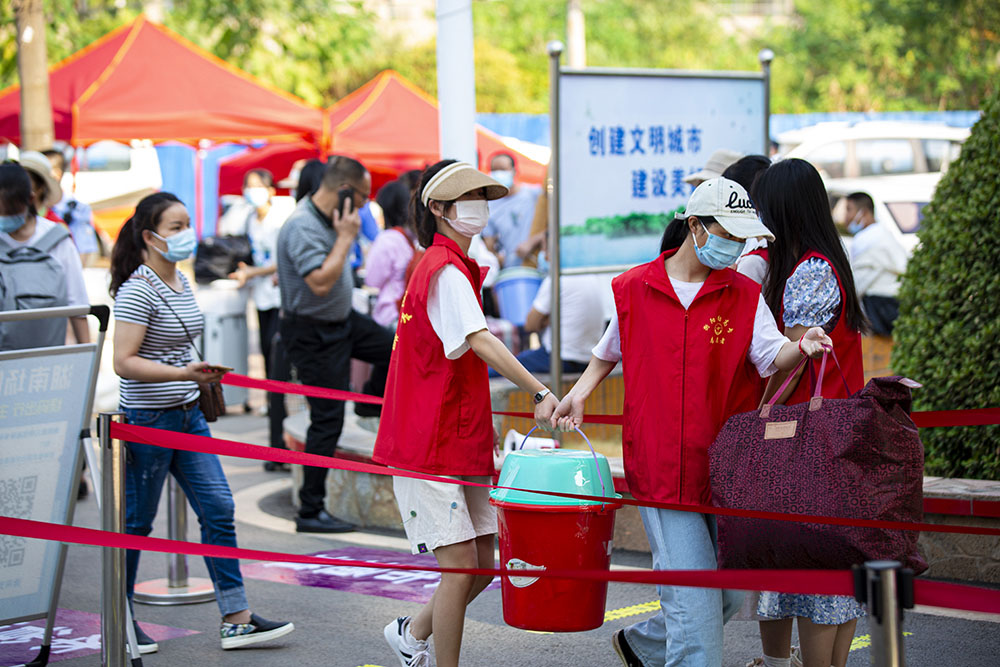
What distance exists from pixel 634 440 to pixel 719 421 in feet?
0.92

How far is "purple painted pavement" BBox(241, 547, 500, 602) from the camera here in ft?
19.4

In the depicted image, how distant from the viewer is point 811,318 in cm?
398

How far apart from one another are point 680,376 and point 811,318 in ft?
1.74

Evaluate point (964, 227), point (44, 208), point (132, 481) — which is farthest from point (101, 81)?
point (964, 227)

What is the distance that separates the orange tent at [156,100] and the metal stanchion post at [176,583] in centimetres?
692

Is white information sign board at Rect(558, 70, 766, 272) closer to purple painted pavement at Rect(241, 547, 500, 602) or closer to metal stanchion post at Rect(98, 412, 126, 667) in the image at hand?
purple painted pavement at Rect(241, 547, 500, 602)

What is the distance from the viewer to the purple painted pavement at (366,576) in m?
5.92

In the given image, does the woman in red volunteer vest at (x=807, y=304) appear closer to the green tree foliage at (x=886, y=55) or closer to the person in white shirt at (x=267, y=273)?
the person in white shirt at (x=267, y=273)

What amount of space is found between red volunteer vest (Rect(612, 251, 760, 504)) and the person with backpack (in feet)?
12.7

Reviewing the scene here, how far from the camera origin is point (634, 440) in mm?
3879

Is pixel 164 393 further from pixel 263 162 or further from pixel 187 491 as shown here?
pixel 263 162

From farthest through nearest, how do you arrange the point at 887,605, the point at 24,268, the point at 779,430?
the point at 24,268 → the point at 779,430 → the point at 887,605

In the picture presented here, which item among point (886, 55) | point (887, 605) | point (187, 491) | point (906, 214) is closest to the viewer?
point (887, 605)

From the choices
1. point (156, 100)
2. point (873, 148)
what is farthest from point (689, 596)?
point (873, 148)
